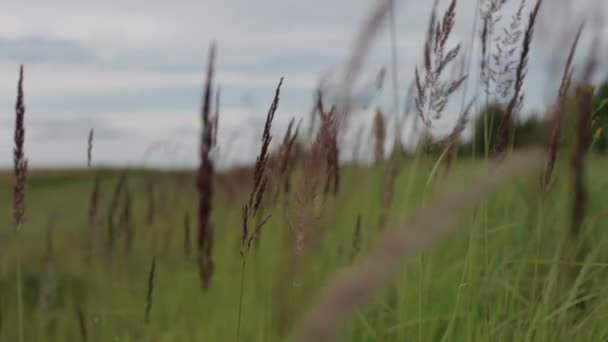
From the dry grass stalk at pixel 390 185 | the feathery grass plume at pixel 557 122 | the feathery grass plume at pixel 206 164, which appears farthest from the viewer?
the dry grass stalk at pixel 390 185

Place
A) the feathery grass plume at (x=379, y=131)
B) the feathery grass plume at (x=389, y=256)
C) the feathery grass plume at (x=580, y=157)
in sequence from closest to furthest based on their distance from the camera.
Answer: the feathery grass plume at (x=389, y=256)
the feathery grass plume at (x=580, y=157)
the feathery grass plume at (x=379, y=131)

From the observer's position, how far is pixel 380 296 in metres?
2.36

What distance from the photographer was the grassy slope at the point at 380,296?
1.90 m

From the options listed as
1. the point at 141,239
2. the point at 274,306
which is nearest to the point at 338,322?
the point at 274,306

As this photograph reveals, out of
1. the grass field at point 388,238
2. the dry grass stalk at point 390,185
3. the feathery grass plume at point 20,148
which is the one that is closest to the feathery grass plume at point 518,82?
the grass field at point 388,238

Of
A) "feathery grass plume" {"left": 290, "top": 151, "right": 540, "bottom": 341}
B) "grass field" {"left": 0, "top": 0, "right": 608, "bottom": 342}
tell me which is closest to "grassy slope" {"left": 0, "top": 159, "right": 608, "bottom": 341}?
"grass field" {"left": 0, "top": 0, "right": 608, "bottom": 342}

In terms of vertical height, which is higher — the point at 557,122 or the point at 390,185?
the point at 557,122

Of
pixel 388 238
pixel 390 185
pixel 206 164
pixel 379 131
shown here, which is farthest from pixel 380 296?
pixel 388 238

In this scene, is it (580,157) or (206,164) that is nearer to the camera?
(580,157)

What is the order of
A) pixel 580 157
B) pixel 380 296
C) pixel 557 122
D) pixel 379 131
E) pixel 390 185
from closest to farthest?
pixel 580 157, pixel 557 122, pixel 390 185, pixel 380 296, pixel 379 131

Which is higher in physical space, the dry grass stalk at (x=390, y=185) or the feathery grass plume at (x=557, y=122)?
the feathery grass plume at (x=557, y=122)

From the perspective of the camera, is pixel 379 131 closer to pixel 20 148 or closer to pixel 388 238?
pixel 20 148

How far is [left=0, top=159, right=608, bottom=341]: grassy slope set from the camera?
1.90 metres

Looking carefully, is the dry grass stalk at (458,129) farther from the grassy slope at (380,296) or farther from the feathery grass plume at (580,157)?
the feathery grass plume at (580,157)
